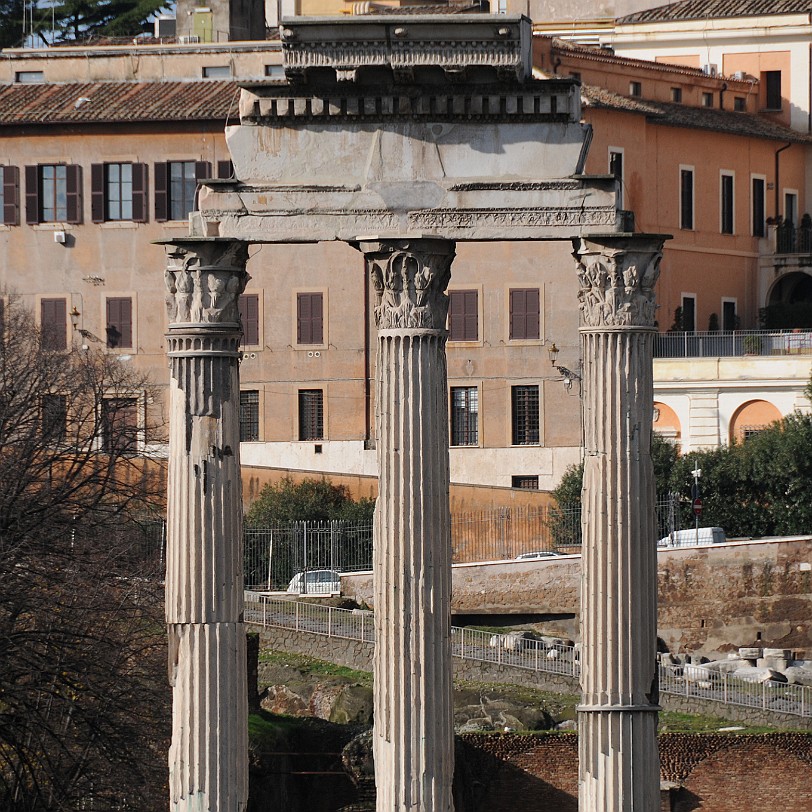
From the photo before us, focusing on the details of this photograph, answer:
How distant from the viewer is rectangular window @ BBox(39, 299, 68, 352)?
4956 centimetres

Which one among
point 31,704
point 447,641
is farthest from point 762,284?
point 447,641

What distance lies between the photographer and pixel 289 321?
164ft

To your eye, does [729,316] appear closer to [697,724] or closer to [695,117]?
[695,117]

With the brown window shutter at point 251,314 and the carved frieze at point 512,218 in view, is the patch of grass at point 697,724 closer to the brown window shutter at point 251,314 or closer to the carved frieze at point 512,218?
the carved frieze at point 512,218

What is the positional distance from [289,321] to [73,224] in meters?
4.74

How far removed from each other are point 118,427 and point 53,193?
36.1 ft

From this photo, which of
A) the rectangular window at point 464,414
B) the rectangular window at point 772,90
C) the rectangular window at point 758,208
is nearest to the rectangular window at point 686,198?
the rectangular window at point 758,208

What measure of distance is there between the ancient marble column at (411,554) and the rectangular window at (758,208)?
40.5 metres

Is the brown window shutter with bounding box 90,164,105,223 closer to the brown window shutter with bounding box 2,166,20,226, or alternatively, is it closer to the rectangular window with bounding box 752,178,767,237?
the brown window shutter with bounding box 2,166,20,226

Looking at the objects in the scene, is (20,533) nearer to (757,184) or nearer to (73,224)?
(73,224)

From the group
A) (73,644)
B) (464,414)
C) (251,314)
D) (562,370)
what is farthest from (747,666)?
(251,314)

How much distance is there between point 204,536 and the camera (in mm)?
17656

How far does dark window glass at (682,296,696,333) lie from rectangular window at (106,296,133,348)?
38.4ft

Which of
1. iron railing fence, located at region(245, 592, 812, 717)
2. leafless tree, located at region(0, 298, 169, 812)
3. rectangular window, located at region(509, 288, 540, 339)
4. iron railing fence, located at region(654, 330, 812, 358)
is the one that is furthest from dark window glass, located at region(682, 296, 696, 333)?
leafless tree, located at region(0, 298, 169, 812)
